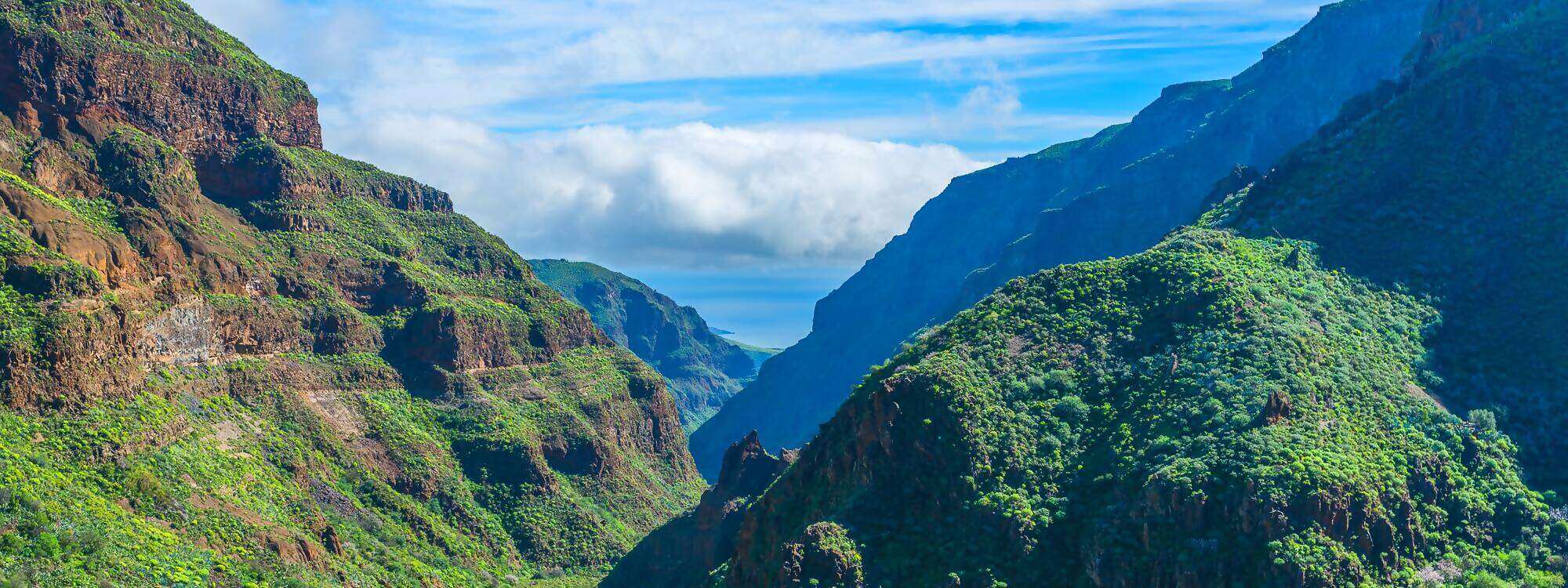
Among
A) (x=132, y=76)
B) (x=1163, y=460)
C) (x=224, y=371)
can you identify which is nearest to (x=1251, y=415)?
(x=1163, y=460)

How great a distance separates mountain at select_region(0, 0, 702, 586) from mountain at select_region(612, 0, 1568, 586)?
1778 inches

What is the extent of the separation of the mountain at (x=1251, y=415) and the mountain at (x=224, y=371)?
45162 mm

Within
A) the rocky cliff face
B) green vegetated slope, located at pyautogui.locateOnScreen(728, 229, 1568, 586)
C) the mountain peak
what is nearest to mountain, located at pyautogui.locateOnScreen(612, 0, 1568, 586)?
green vegetated slope, located at pyautogui.locateOnScreen(728, 229, 1568, 586)

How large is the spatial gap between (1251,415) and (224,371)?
104 m

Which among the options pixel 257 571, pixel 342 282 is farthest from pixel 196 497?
pixel 342 282

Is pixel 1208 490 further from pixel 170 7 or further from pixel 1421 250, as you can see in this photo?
pixel 170 7

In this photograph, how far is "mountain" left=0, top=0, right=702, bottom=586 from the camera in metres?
118

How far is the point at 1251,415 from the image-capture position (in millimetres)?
89562

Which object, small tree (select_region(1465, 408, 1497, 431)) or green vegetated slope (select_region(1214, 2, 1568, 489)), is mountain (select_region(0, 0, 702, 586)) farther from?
small tree (select_region(1465, 408, 1497, 431))

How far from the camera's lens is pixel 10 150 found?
145375 mm

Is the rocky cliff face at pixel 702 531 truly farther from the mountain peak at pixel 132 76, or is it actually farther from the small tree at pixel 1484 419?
the mountain peak at pixel 132 76

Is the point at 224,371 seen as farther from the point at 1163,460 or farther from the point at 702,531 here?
the point at 1163,460

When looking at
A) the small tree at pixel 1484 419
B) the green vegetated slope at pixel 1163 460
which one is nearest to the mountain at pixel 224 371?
the green vegetated slope at pixel 1163 460

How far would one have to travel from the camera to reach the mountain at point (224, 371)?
118 metres
